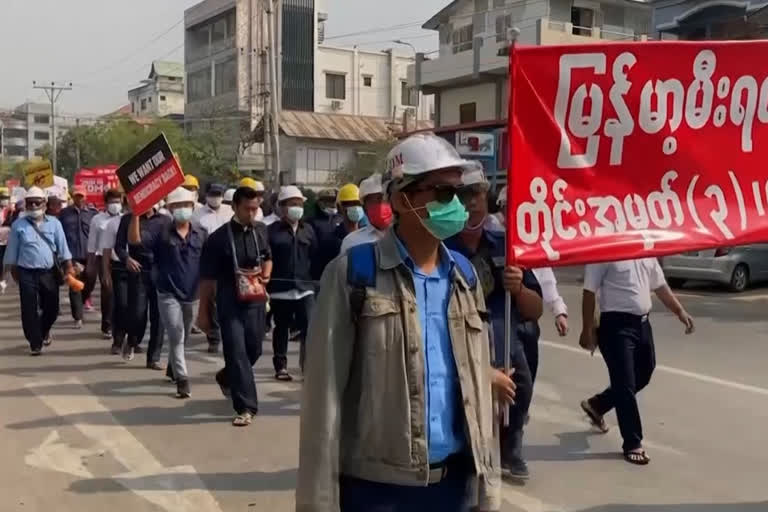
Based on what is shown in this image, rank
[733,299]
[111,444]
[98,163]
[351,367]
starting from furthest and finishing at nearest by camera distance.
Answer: [98,163], [733,299], [111,444], [351,367]

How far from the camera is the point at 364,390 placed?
274 centimetres

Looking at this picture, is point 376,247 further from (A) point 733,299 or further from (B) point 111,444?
(A) point 733,299

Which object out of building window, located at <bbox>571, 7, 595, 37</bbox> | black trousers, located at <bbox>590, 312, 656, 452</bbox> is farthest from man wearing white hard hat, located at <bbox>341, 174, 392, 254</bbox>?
building window, located at <bbox>571, 7, 595, 37</bbox>

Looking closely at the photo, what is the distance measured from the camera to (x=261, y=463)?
231 inches

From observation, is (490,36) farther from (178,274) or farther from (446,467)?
(446,467)

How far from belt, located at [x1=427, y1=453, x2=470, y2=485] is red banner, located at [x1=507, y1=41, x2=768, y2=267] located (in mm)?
1235

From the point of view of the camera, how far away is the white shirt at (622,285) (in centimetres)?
582

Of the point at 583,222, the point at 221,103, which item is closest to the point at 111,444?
the point at 583,222

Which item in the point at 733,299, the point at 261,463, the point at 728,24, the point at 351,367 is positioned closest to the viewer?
the point at 351,367

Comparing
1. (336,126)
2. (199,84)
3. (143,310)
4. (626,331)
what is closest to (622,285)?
(626,331)

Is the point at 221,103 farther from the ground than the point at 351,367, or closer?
farther from the ground

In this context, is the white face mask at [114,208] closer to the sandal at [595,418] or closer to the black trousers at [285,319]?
the black trousers at [285,319]

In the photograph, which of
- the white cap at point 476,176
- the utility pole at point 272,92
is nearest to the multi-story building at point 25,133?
the utility pole at point 272,92

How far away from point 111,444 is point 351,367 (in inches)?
164
